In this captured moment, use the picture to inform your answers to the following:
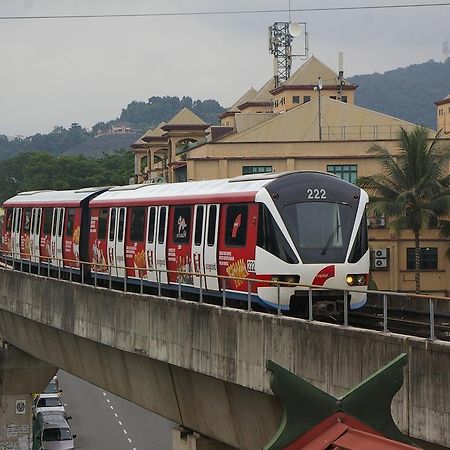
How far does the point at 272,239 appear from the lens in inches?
755

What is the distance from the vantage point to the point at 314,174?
1995 cm

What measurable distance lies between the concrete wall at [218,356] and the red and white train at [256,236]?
975mm

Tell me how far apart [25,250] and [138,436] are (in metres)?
21.4

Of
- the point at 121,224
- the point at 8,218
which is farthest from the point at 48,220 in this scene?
the point at 121,224

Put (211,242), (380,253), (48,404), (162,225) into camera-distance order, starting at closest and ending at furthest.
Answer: (211,242)
(162,225)
(380,253)
(48,404)

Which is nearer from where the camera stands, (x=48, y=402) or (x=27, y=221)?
(x=27, y=221)

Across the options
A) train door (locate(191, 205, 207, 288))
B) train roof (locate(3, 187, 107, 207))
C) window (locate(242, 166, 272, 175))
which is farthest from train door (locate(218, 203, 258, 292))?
window (locate(242, 166, 272, 175))

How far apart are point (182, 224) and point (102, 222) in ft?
20.1

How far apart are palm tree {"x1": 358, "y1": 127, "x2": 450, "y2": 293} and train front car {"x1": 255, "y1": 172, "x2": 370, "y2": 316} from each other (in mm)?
25306

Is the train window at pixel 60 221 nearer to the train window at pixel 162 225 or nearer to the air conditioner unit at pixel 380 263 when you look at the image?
the train window at pixel 162 225

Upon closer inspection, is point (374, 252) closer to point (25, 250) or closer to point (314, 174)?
point (25, 250)

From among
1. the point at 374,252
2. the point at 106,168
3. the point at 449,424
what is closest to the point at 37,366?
the point at 374,252

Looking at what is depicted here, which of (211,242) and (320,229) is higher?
(320,229)

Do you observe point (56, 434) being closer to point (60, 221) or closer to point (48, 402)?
point (48, 402)
